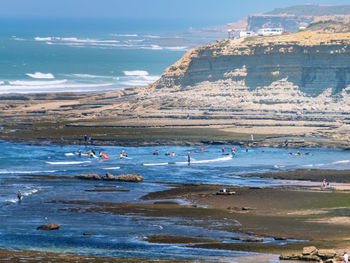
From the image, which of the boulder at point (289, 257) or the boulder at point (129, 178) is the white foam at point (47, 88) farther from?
the boulder at point (289, 257)

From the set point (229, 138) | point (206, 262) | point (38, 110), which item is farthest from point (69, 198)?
point (38, 110)

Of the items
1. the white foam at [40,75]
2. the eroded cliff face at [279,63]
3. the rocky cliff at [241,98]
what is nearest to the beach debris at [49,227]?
the rocky cliff at [241,98]

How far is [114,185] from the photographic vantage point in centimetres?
5803

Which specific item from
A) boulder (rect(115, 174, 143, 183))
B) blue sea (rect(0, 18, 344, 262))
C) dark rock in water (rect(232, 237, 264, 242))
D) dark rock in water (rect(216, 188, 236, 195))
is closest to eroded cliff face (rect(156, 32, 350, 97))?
blue sea (rect(0, 18, 344, 262))

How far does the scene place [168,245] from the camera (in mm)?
39625

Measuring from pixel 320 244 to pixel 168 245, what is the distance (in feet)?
23.4

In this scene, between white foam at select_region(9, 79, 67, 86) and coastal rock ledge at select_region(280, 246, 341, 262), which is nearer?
coastal rock ledge at select_region(280, 246, 341, 262)

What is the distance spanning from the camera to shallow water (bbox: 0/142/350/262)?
39500 mm

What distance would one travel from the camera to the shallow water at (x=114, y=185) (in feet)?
130

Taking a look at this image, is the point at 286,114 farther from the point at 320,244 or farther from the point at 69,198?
A: the point at 320,244

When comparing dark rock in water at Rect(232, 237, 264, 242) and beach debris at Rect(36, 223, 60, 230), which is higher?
beach debris at Rect(36, 223, 60, 230)

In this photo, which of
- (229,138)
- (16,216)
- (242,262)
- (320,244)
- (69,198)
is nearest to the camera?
(242,262)

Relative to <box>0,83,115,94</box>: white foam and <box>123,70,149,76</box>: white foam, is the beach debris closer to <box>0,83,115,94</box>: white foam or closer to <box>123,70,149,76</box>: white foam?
<box>0,83,115,94</box>: white foam

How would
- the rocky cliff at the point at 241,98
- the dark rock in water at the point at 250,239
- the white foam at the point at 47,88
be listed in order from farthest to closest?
the white foam at the point at 47,88, the rocky cliff at the point at 241,98, the dark rock in water at the point at 250,239
